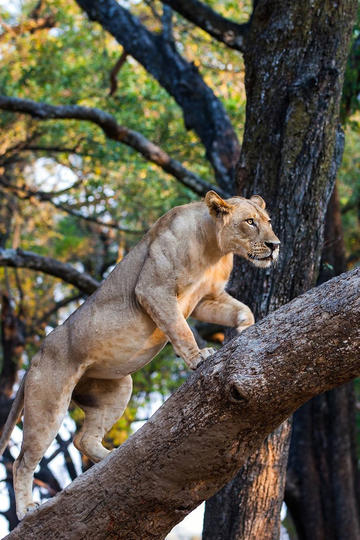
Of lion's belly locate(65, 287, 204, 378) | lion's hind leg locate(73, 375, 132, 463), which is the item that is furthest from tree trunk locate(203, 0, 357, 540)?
lion's belly locate(65, 287, 204, 378)

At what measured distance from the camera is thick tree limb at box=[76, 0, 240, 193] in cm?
885

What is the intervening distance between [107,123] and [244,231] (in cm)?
486

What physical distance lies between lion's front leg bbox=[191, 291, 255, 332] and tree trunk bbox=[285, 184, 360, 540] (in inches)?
171

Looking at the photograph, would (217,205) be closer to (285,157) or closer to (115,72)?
(285,157)

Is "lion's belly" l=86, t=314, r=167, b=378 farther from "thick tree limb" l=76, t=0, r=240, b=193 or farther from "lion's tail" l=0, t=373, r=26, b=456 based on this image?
"thick tree limb" l=76, t=0, r=240, b=193

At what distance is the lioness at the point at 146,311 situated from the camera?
4.51 m

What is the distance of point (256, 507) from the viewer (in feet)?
19.9

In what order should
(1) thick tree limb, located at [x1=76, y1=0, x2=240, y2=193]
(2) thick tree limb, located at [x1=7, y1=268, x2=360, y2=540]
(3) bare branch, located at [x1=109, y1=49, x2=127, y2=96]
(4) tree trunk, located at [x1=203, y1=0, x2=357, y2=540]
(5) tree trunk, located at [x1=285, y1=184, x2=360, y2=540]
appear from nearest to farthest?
(2) thick tree limb, located at [x1=7, y1=268, x2=360, y2=540]
(4) tree trunk, located at [x1=203, y1=0, x2=357, y2=540]
(1) thick tree limb, located at [x1=76, y1=0, x2=240, y2=193]
(5) tree trunk, located at [x1=285, y1=184, x2=360, y2=540]
(3) bare branch, located at [x1=109, y1=49, x2=127, y2=96]

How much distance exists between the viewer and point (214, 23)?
28.3 feet

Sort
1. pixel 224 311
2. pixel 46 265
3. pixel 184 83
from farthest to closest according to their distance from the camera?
pixel 184 83 → pixel 46 265 → pixel 224 311

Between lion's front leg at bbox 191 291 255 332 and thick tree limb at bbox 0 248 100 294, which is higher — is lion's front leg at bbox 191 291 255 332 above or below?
below

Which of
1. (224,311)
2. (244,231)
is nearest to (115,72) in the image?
(224,311)

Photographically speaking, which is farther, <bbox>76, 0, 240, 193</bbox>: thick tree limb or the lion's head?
<bbox>76, 0, 240, 193</bbox>: thick tree limb

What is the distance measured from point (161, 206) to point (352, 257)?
330 cm
